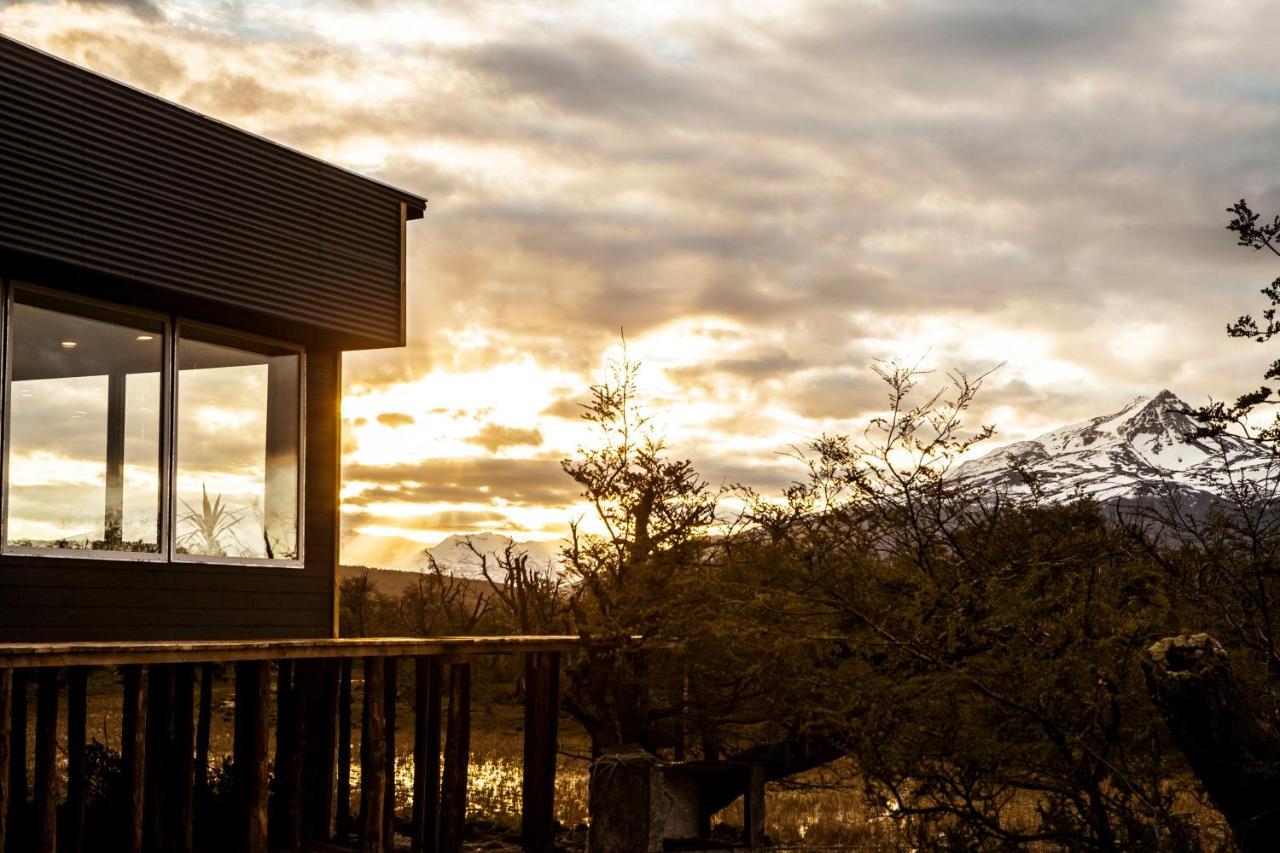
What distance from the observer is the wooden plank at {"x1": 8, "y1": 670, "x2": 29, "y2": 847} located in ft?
32.1

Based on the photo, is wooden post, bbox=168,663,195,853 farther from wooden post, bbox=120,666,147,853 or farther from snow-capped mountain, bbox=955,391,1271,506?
snow-capped mountain, bbox=955,391,1271,506

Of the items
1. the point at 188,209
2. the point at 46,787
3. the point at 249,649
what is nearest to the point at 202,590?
the point at 249,649

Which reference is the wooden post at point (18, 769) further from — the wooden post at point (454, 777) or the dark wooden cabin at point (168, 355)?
the wooden post at point (454, 777)

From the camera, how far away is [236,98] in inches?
499

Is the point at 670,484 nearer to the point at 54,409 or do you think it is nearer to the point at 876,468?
the point at 876,468

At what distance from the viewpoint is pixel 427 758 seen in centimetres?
1102

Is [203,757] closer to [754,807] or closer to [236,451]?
[236,451]

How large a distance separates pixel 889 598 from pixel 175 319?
5.54 m

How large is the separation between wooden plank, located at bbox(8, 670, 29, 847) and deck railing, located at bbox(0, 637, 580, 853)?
19 millimetres

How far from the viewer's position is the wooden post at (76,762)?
28.7 feet

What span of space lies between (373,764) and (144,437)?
2916mm

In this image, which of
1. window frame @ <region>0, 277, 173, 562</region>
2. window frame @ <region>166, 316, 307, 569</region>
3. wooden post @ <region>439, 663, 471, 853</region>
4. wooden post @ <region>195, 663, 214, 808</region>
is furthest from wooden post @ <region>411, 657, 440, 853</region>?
window frame @ <region>0, 277, 173, 562</region>

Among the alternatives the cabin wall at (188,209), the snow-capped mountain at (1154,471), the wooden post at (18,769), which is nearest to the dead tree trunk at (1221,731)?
the snow-capped mountain at (1154,471)

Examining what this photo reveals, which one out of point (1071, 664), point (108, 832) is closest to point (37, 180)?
point (108, 832)
